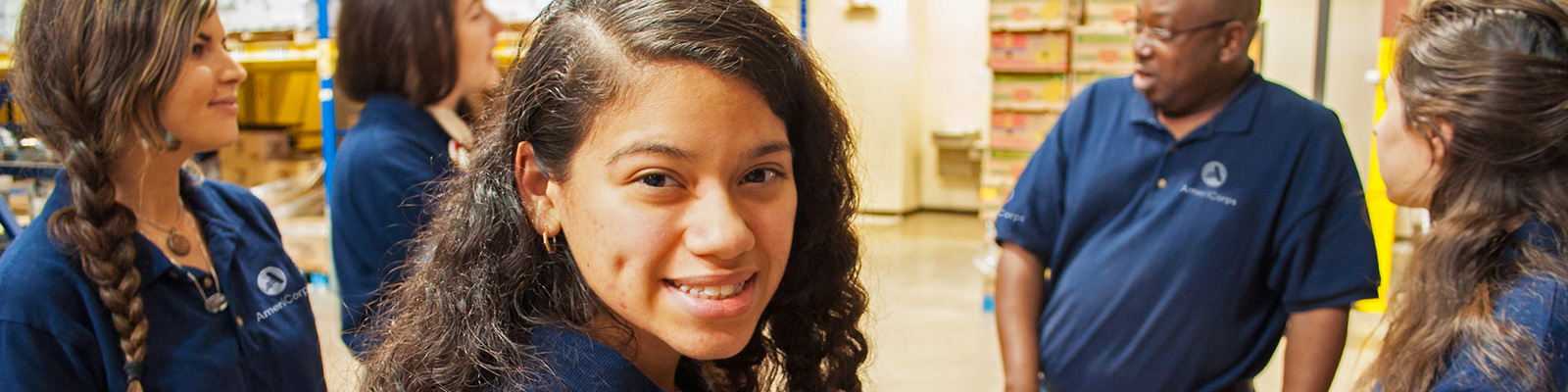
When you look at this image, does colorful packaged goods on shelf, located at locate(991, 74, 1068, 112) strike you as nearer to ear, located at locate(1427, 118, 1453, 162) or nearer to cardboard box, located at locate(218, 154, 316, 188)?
cardboard box, located at locate(218, 154, 316, 188)

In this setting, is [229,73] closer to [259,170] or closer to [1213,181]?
[1213,181]

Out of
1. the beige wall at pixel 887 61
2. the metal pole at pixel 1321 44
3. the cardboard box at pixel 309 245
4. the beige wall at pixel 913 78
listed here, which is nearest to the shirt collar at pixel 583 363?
the cardboard box at pixel 309 245

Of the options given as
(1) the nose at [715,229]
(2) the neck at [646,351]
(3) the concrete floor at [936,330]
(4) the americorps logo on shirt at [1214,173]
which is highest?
(1) the nose at [715,229]

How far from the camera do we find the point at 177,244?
4.54 feet

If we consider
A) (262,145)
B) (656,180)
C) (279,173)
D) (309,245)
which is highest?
(656,180)

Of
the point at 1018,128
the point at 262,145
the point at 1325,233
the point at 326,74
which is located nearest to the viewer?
the point at 1325,233

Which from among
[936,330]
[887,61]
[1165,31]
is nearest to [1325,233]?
[1165,31]

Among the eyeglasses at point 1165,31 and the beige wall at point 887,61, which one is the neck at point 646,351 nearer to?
the eyeglasses at point 1165,31

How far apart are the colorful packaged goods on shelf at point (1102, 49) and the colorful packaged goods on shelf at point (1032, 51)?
0.19 meters

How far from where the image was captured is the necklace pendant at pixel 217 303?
4.46 ft

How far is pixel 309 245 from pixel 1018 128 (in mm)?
3829

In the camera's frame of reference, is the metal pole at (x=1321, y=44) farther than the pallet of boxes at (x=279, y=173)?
Yes

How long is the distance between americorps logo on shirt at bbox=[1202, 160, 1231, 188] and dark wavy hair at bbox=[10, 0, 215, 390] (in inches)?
65.1

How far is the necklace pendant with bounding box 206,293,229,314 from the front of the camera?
1359mm
